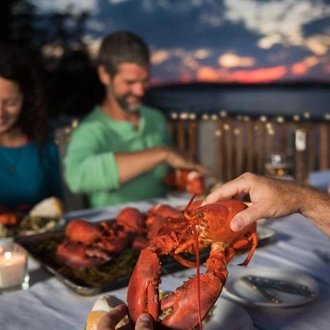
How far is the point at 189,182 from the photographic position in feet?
8.53

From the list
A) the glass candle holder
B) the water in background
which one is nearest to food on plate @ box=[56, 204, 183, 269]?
the glass candle holder

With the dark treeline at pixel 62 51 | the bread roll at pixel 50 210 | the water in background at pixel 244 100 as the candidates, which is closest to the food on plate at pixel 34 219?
the bread roll at pixel 50 210

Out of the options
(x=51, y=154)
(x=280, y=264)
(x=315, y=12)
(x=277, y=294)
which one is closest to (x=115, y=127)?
(x=51, y=154)

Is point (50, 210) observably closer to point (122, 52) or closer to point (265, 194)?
point (265, 194)

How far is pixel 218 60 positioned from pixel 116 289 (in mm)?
6737

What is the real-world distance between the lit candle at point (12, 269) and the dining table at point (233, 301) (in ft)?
0.11

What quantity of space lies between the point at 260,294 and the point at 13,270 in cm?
72

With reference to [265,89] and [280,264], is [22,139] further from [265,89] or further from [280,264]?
[265,89]

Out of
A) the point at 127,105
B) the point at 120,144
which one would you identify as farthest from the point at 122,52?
the point at 120,144

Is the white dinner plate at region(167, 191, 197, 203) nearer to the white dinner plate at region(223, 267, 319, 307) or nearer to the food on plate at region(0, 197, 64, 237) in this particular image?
the food on plate at region(0, 197, 64, 237)

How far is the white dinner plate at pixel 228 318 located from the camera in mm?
1195

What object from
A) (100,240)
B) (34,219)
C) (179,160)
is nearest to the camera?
(100,240)

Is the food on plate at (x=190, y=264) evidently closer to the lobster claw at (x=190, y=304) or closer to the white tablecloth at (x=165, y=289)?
the lobster claw at (x=190, y=304)

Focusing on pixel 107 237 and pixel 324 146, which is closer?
pixel 107 237
